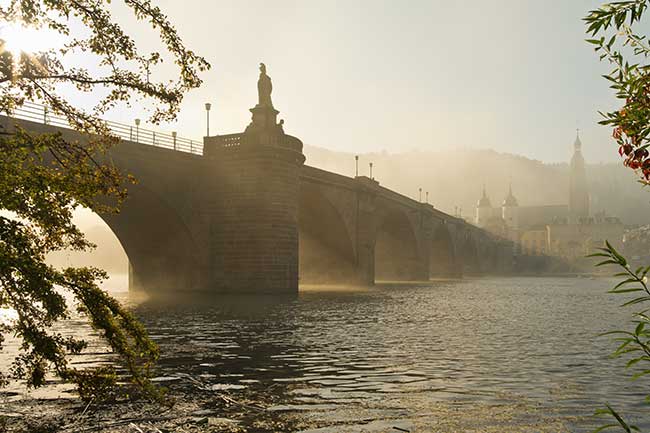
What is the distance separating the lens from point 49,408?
10.4 m

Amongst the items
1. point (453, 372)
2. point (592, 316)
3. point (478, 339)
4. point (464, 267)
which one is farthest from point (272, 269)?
point (464, 267)

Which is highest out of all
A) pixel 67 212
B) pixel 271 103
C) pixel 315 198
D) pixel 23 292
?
pixel 271 103

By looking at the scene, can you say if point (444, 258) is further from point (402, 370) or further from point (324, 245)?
point (402, 370)

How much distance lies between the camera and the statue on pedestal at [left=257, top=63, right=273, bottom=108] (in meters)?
47.7

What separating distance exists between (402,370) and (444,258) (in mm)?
97265

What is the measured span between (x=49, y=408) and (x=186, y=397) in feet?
7.20

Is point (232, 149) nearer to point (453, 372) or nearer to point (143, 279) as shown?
point (143, 279)

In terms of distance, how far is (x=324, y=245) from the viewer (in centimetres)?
6519

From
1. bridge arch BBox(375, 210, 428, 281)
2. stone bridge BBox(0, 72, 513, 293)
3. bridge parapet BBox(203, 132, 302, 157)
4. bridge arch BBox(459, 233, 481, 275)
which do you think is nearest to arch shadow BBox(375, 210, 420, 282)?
bridge arch BBox(375, 210, 428, 281)

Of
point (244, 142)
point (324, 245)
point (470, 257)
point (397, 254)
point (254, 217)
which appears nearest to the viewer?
point (254, 217)

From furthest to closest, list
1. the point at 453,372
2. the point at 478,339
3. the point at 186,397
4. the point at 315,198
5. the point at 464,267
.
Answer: the point at 464,267
the point at 315,198
the point at 478,339
the point at 453,372
the point at 186,397

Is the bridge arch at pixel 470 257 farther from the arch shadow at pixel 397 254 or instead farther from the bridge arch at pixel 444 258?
the arch shadow at pixel 397 254

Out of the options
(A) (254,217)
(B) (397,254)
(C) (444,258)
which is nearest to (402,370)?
(A) (254,217)

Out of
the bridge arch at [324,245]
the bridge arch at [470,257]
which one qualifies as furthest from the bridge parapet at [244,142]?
the bridge arch at [470,257]
